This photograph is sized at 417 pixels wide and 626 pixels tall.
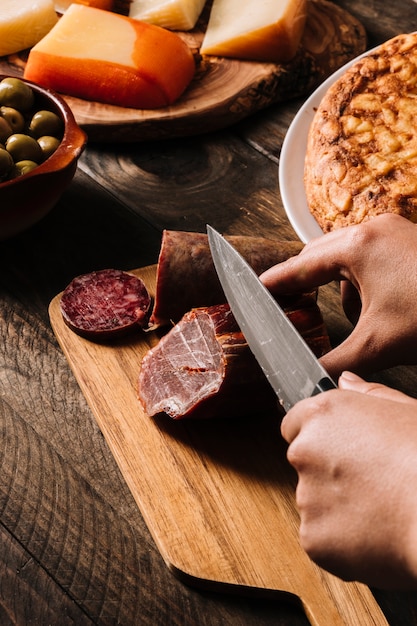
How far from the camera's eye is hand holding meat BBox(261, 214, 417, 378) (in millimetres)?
1262

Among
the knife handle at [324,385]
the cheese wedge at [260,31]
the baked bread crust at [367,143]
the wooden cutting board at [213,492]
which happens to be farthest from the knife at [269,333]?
the cheese wedge at [260,31]

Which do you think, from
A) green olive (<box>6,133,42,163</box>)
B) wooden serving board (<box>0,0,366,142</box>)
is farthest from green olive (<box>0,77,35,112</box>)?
wooden serving board (<box>0,0,366,142</box>)

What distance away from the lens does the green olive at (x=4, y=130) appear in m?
1.86

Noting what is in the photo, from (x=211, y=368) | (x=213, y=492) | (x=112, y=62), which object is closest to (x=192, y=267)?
(x=211, y=368)

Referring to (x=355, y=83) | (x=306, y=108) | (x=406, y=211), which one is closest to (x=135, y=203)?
(x=306, y=108)

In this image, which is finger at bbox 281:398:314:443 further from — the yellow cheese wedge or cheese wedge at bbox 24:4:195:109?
the yellow cheese wedge

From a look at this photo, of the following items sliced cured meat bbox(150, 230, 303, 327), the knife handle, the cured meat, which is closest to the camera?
the knife handle

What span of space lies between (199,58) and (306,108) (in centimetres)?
64

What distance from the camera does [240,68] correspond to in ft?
7.81

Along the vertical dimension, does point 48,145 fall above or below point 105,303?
above

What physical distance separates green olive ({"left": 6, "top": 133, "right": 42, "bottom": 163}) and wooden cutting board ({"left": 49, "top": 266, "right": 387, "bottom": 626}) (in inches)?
20.0

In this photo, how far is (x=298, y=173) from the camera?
185 cm

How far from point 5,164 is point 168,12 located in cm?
102

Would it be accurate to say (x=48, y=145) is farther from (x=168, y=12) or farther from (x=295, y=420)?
(x=295, y=420)
